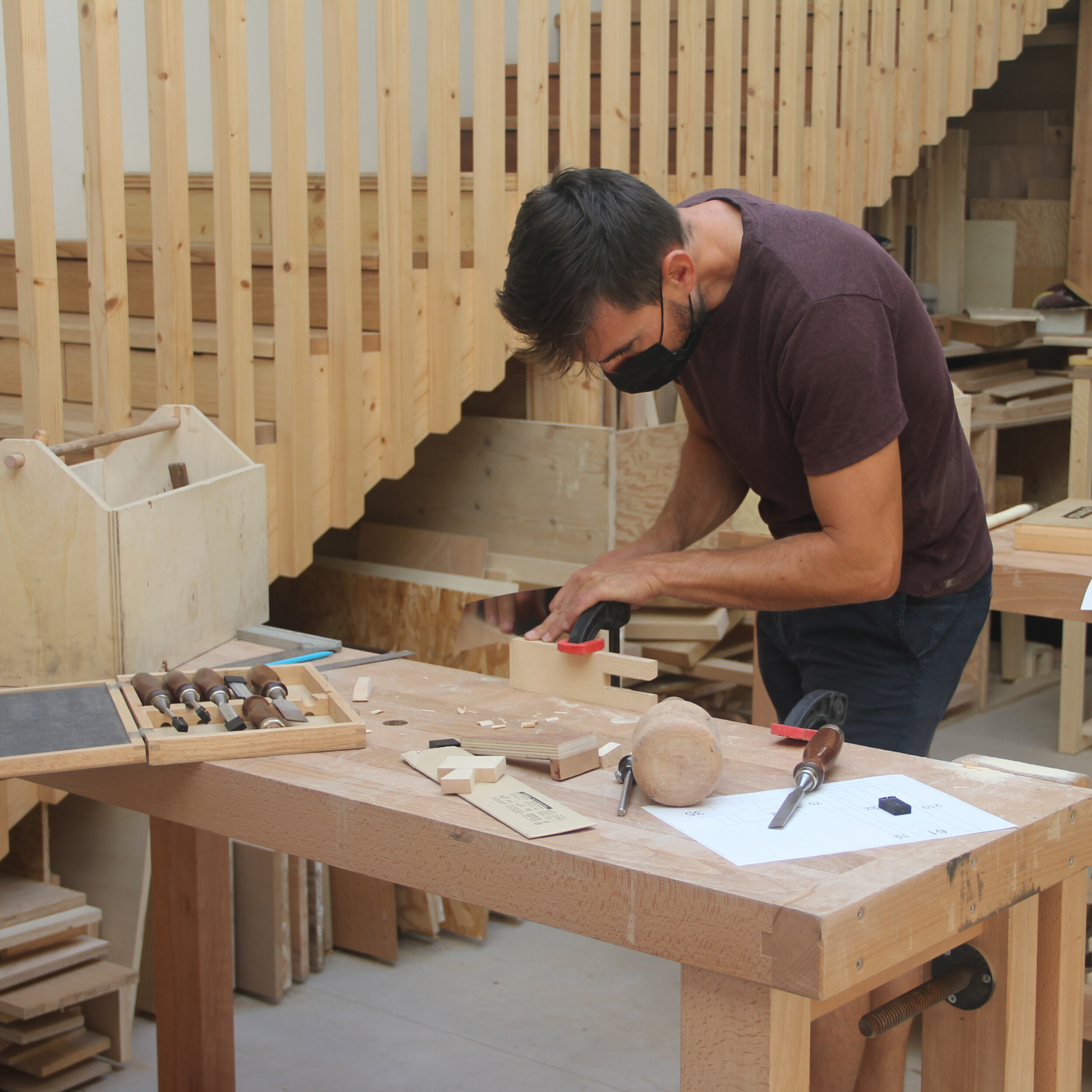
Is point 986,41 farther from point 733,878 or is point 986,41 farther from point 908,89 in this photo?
point 733,878

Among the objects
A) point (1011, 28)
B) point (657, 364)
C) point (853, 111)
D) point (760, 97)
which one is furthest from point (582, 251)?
point (1011, 28)

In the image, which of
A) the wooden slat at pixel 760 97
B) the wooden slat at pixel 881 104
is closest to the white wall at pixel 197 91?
the wooden slat at pixel 760 97

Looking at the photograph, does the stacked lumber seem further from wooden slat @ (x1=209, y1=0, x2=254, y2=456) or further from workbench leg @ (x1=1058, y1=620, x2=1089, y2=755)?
workbench leg @ (x1=1058, y1=620, x2=1089, y2=755)

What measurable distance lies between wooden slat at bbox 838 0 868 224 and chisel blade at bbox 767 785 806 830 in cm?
317

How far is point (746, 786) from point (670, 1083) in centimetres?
145

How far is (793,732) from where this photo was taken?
1.61 meters

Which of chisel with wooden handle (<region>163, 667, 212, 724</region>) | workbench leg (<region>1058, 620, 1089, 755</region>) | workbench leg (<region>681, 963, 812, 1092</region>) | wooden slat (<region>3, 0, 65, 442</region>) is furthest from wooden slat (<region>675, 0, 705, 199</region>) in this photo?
workbench leg (<region>681, 963, 812, 1092</region>)

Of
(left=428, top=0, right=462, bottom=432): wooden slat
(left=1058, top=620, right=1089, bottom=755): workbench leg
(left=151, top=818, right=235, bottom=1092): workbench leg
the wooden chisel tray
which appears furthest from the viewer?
(left=1058, top=620, right=1089, bottom=755): workbench leg

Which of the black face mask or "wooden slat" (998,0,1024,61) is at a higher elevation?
"wooden slat" (998,0,1024,61)

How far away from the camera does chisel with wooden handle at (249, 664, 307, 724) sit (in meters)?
1.69

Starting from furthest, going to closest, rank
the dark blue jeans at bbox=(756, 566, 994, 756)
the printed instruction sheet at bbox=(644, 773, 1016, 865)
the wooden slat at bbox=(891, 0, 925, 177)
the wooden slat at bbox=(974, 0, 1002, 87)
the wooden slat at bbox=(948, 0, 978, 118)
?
the wooden slat at bbox=(974, 0, 1002, 87) → the wooden slat at bbox=(948, 0, 978, 118) → the wooden slat at bbox=(891, 0, 925, 177) → the dark blue jeans at bbox=(756, 566, 994, 756) → the printed instruction sheet at bbox=(644, 773, 1016, 865)

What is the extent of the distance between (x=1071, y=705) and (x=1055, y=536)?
7.05 ft

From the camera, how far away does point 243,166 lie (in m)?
2.74

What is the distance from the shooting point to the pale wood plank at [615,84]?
3453 millimetres
